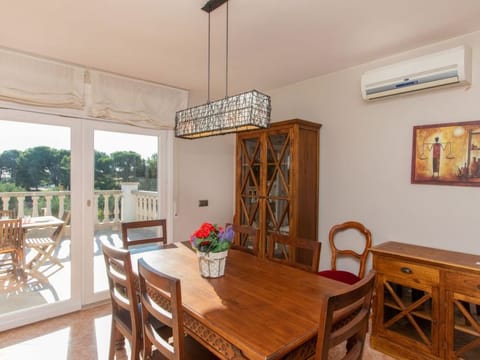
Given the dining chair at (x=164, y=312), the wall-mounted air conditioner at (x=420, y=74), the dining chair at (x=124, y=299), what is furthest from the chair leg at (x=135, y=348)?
the wall-mounted air conditioner at (x=420, y=74)

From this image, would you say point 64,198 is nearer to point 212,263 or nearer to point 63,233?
point 63,233

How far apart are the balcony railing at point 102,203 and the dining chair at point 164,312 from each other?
1.92 metres

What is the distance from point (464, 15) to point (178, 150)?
2.95 meters

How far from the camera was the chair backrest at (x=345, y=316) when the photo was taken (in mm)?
1026

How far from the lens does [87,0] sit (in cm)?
181

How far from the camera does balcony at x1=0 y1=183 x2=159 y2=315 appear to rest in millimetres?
2666

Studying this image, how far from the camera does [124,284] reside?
5.34 ft

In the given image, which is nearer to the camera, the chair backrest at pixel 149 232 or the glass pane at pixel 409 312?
the glass pane at pixel 409 312

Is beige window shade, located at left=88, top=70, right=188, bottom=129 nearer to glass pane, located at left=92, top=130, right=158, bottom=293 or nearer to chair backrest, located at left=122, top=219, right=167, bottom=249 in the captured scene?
glass pane, located at left=92, top=130, right=158, bottom=293

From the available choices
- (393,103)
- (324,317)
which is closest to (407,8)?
(393,103)

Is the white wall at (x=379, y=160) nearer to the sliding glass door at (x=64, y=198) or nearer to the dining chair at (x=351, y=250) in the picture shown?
the dining chair at (x=351, y=250)

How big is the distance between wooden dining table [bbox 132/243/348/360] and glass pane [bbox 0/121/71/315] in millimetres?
1443

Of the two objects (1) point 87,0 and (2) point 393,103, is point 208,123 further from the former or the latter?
(2) point 393,103

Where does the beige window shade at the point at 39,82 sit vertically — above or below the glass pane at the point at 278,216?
above
